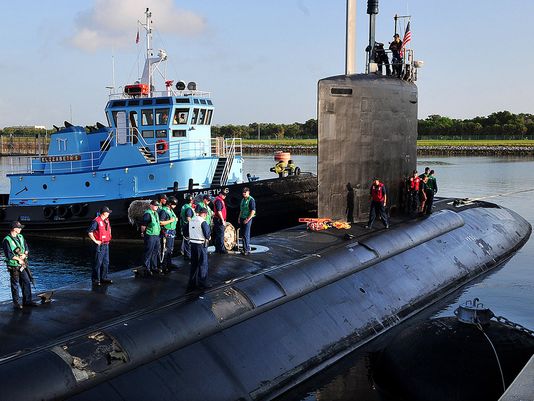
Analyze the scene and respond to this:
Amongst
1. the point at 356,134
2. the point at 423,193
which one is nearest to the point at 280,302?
the point at 356,134

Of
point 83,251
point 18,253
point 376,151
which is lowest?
point 83,251

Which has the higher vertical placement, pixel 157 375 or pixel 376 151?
pixel 376 151

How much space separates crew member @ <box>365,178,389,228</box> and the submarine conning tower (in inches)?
12.3

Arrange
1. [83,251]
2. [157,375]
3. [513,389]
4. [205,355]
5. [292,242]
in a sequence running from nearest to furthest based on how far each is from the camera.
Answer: [513,389] → [157,375] → [205,355] → [292,242] → [83,251]

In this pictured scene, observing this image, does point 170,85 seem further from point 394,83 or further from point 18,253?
point 18,253

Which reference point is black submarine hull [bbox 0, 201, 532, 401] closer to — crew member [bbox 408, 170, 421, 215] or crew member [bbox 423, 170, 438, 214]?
crew member [bbox 408, 170, 421, 215]

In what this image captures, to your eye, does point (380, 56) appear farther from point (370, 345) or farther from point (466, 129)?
point (466, 129)

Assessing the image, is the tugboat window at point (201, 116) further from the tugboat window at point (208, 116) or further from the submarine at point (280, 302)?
the submarine at point (280, 302)

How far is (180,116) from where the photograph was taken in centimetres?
2328

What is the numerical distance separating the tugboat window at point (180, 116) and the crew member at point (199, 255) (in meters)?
15.0

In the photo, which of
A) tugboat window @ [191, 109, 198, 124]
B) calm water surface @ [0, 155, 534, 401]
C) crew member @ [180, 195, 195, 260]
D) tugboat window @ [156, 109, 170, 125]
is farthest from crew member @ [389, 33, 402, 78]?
tugboat window @ [156, 109, 170, 125]

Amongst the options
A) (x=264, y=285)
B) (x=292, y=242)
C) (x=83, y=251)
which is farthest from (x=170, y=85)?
(x=264, y=285)

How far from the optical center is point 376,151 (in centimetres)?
1390

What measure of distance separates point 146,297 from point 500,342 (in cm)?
466
